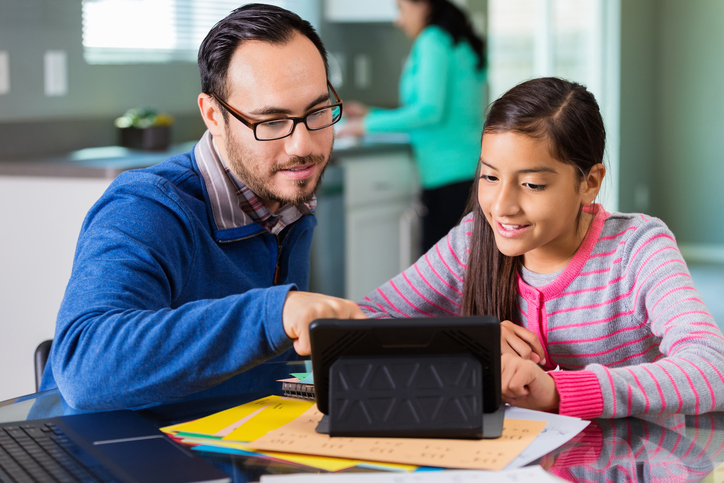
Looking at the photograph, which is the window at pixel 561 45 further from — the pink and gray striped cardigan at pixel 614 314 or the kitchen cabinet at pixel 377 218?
the pink and gray striped cardigan at pixel 614 314

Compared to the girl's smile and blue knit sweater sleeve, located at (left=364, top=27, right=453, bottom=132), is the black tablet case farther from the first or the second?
blue knit sweater sleeve, located at (left=364, top=27, right=453, bottom=132)

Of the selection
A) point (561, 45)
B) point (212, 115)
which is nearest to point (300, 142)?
point (212, 115)

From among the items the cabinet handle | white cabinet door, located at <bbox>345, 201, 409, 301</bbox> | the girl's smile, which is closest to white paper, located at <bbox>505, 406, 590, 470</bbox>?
the girl's smile

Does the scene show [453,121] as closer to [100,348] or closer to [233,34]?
[233,34]

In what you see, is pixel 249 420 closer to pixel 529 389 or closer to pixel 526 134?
pixel 529 389

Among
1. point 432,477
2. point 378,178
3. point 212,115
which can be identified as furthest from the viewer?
point 378,178

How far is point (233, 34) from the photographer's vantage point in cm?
122

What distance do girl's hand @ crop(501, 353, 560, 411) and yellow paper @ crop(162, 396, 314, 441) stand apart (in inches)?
9.2

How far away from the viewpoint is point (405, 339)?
2.63 feet

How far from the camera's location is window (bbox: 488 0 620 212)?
482cm

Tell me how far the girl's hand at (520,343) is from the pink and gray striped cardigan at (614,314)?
58 mm

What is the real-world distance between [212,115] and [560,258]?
61 centimetres

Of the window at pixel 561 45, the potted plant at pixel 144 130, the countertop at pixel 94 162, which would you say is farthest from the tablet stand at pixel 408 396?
the window at pixel 561 45

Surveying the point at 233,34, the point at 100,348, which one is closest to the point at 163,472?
the point at 100,348
